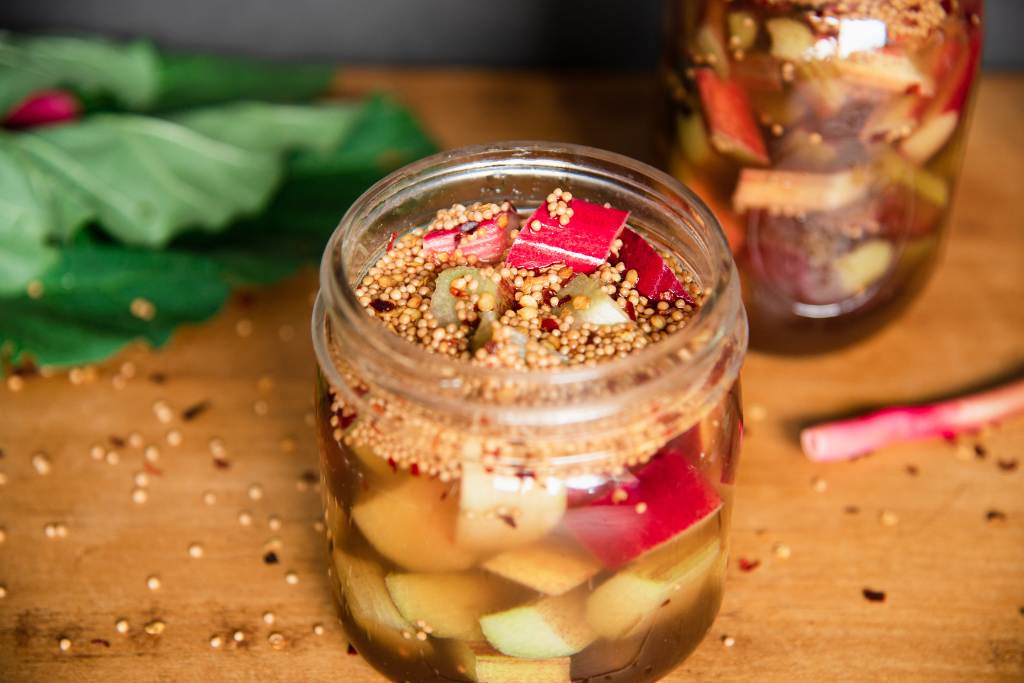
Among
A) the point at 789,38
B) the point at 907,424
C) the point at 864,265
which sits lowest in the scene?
the point at 907,424

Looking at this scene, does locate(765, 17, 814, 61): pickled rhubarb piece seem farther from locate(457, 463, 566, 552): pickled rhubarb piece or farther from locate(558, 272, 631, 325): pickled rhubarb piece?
locate(457, 463, 566, 552): pickled rhubarb piece

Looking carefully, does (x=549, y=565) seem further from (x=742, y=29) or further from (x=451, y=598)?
(x=742, y=29)

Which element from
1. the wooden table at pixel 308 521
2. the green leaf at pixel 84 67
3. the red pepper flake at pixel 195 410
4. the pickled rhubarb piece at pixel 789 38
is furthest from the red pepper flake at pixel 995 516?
the green leaf at pixel 84 67

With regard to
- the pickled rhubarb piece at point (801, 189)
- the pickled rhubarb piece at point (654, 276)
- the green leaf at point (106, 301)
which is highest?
the pickled rhubarb piece at point (654, 276)

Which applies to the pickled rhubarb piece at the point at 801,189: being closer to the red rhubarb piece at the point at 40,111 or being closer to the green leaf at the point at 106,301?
the green leaf at the point at 106,301

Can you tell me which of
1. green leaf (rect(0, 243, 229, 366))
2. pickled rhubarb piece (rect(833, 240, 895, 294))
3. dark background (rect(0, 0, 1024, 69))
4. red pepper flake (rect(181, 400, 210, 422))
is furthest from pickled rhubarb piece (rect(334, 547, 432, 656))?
dark background (rect(0, 0, 1024, 69))

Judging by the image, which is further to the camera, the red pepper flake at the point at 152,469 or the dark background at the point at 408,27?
the dark background at the point at 408,27

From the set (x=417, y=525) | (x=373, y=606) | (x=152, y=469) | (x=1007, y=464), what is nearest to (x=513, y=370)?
(x=417, y=525)
